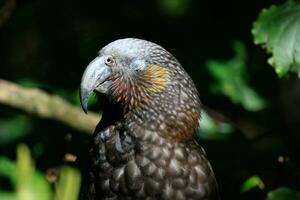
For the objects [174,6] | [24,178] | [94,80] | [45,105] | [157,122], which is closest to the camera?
[94,80]

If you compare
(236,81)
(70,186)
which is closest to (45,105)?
(236,81)

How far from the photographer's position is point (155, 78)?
156 inches

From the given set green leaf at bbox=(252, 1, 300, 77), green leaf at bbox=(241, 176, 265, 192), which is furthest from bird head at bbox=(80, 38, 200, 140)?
green leaf at bbox=(241, 176, 265, 192)

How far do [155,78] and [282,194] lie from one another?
994mm

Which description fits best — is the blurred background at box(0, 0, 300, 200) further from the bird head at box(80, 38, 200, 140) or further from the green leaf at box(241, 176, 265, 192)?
the bird head at box(80, 38, 200, 140)

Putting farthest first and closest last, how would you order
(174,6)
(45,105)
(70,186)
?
(174,6)
(45,105)
(70,186)

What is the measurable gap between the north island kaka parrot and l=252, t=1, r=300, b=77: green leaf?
2.06ft

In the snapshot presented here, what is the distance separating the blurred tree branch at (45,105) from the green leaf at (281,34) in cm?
120

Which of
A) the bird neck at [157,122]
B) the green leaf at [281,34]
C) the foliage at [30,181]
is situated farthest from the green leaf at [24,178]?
the green leaf at [281,34]

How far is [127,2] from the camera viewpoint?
5.85 meters

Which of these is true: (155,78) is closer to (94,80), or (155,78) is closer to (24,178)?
(94,80)

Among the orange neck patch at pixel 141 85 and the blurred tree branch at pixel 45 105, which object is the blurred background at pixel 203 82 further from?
the orange neck patch at pixel 141 85

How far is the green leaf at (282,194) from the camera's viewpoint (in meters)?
4.52

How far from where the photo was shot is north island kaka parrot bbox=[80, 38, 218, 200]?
3.97m
